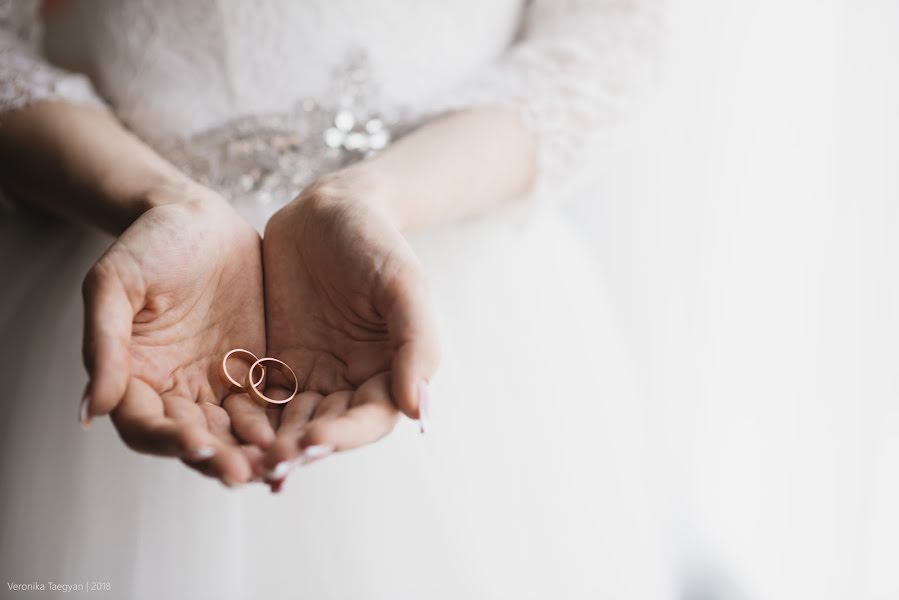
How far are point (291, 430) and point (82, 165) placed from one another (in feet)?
1.54

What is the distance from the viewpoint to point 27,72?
872 millimetres

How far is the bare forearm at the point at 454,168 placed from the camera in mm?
821

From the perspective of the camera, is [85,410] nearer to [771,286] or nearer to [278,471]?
[278,471]

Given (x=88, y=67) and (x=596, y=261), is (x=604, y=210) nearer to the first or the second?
(x=596, y=261)

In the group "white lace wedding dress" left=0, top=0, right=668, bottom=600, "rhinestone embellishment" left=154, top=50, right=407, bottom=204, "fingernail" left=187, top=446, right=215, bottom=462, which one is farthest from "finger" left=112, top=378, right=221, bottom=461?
"rhinestone embellishment" left=154, top=50, right=407, bottom=204

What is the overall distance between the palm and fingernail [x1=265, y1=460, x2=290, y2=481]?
0.02m

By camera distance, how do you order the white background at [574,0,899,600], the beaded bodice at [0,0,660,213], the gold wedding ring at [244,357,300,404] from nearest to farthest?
the gold wedding ring at [244,357,300,404], the beaded bodice at [0,0,660,213], the white background at [574,0,899,600]

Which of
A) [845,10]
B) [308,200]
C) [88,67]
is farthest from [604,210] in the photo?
[88,67]

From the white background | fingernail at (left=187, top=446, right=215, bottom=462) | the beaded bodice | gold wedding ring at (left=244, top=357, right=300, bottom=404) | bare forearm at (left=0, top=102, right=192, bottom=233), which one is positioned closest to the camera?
fingernail at (left=187, top=446, right=215, bottom=462)

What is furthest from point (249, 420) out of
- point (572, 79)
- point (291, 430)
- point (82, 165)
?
point (572, 79)

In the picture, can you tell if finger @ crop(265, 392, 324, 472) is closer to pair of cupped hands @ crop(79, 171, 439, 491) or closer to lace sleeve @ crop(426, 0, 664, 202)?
pair of cupped hands @ crop(79, 171, 439, 491)

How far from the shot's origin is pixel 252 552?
0.73 meters

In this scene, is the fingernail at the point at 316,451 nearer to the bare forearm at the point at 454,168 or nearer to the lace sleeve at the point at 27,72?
the bare forearm at the point at 454,168

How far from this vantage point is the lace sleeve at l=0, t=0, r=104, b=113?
860 mm
